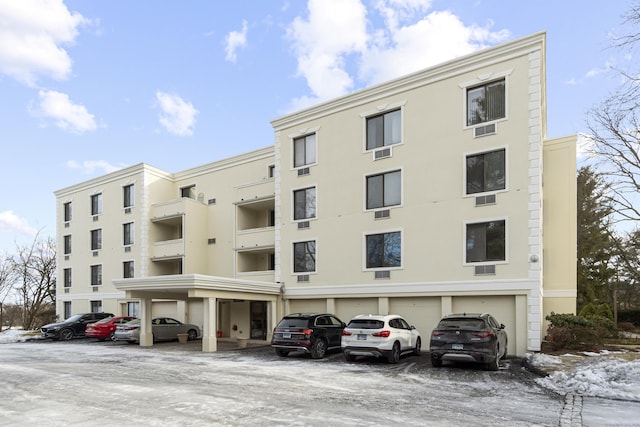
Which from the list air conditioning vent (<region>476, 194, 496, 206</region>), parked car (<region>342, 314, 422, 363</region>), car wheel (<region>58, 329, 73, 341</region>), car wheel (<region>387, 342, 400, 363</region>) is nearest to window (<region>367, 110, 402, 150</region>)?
air conditioning vent (<region>476, 194, 496, 206</region>)

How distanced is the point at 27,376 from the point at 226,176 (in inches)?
697

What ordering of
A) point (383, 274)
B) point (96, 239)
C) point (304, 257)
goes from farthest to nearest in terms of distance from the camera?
1. point (96, 239)
2. point (304, 257)
3. point (383, 274)

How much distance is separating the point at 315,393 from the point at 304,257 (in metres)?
12.7

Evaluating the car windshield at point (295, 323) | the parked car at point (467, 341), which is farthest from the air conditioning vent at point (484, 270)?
the car windshield at point (295, 323)

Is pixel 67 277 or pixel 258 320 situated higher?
pixel 67 277

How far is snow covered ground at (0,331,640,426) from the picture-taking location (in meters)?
7.36

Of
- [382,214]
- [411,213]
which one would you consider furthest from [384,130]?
[411,213]

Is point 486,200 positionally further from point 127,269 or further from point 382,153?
point 127,269

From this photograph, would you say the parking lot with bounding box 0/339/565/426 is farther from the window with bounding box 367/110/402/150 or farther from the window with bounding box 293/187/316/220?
the window with bounding box 367/110/402/150

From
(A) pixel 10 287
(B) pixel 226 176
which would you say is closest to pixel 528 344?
(B) pixel 226 176

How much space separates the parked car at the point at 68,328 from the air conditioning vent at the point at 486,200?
23023 millimetres

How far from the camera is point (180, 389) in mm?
9914

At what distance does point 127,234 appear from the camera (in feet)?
101

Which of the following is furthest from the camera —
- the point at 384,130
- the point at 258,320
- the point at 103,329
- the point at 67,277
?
the point at 67,277
